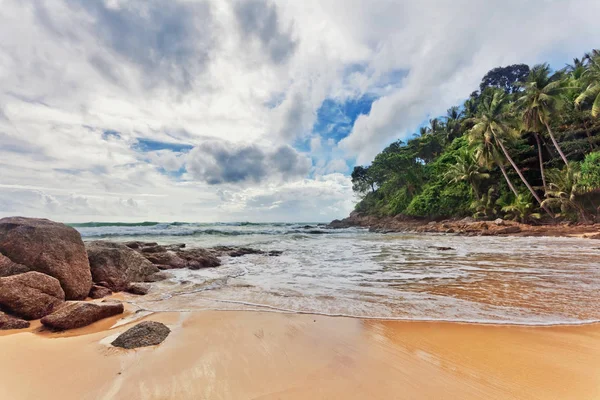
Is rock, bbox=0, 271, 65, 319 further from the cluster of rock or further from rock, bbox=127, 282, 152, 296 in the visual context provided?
rock, bbox=127, 282, 152, 296

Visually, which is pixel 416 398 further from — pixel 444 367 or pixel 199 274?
pixel 199 274

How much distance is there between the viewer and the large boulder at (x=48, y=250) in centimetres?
485

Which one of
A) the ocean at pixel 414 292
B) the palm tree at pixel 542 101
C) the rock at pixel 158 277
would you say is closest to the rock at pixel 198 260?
the ocean at pixel 414 292

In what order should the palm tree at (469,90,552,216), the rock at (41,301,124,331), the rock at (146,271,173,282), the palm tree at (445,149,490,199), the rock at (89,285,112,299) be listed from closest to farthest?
the rock at (41,301,124,331), the rock at (89,285,112,299), the rock at (146,271,173,282), the palm tree at (469,90,552,216), the palm tree at (445,149,490,199)

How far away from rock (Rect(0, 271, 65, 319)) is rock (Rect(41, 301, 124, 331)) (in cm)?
57

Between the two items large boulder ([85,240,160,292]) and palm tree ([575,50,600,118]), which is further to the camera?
palm tree ([575,50,600,118])

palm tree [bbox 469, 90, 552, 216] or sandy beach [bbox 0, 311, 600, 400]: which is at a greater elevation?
palm tree [bbox 469, 90, 552, 216]

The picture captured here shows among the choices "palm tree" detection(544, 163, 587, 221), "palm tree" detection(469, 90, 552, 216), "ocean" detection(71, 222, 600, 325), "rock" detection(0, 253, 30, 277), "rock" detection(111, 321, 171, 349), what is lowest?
"ocean" detection(71, 222, 600, 325)

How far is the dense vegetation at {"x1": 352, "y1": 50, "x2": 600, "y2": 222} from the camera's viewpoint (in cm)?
2111

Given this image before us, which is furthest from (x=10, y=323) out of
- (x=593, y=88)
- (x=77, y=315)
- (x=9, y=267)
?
(x=593, y=88)

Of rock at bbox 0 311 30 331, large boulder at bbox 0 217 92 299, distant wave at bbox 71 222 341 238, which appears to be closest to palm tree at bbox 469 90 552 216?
distant wave at bbox 71 222 341 238

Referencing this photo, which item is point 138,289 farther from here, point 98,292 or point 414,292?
point 414,292

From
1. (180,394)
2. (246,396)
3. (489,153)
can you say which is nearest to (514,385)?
(246,396)

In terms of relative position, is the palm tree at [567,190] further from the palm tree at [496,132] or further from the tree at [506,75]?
the tree at [506,75]
